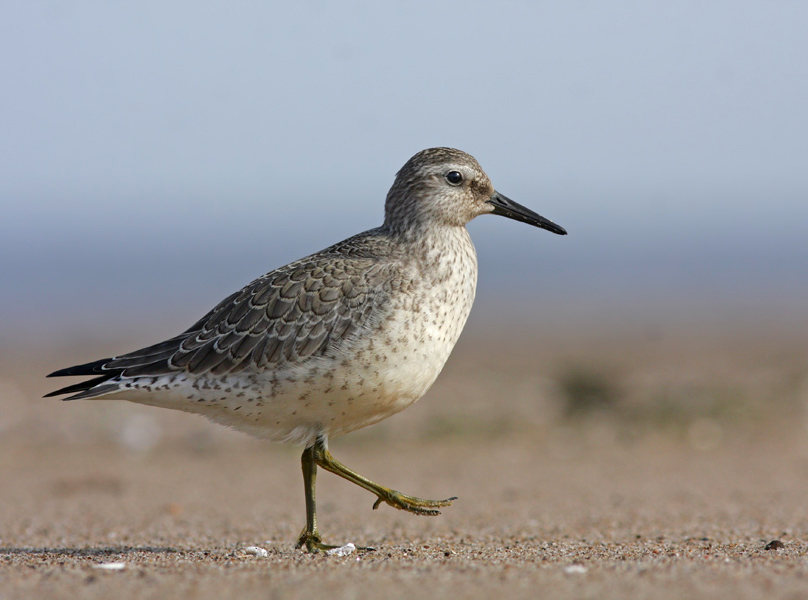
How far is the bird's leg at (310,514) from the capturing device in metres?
6.19

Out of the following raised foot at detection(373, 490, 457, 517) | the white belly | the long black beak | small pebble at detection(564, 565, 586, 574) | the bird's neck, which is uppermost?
the long black beak

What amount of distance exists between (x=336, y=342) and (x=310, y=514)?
1156 millimetres

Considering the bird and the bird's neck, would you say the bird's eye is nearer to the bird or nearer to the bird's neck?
the bird

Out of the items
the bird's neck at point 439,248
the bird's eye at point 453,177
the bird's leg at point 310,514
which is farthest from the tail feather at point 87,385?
the bird's eye at point 453,177

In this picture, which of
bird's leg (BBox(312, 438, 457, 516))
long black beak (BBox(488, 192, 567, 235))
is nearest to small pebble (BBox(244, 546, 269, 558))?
bird's leg (BBox(312, 438, 457, 516))

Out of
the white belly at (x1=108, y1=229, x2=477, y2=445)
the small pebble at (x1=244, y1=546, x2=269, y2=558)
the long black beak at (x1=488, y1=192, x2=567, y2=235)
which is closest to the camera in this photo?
the small pebble at (x1=244, y1=546, x2=269, y2=558)

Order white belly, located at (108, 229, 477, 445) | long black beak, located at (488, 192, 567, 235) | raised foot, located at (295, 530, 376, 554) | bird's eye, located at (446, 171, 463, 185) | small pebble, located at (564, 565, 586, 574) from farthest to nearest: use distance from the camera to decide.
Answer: long black beak, located at (488, 192, 567, 235) < bird's eye, located at (446, 171, 463, 185) < raised foot, located at (295, 530, 376, 554) < white belly, located at (108, 229, 477, 445) < small pebble, located at (564, 565, 586, 574)

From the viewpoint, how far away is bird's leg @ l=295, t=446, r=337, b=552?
619cm

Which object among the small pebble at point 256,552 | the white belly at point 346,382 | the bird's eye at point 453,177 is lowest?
the small pebble at point 256,552

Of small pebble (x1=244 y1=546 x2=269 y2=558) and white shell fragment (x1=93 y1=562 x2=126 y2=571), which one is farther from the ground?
white shell fragment (x1=93 y1=562 x2=126 y2=571)

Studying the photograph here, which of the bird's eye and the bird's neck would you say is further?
the bird's eye

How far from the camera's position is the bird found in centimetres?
605

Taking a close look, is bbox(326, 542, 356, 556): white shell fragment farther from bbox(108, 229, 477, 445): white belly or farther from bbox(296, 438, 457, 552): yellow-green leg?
bbox(108, 229, 477, 445): white belly

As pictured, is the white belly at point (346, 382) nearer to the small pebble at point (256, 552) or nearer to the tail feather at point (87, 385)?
the tail feather at point (87, 385)
